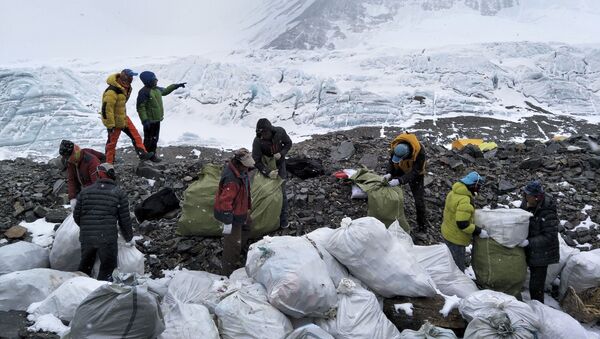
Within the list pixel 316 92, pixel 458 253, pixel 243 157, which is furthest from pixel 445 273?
pixel 316 92

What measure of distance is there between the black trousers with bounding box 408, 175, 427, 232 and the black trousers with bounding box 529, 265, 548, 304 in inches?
52.3

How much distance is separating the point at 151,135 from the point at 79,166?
2.49 metres

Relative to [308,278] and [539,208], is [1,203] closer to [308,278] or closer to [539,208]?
[308,278]

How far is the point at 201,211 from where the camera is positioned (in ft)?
15.3

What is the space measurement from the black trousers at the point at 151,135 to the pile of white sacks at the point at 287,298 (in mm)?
3015

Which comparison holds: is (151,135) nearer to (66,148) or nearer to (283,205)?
(66,148)

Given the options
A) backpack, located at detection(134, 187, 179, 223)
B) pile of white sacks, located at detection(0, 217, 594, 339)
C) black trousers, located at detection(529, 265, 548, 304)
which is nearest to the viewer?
pile of white sacks, located at detection(0, 217, 594, 339)

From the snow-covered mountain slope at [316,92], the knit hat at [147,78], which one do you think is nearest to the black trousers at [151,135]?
the knit hat at [147,78]

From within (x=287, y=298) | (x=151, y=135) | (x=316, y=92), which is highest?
(x=151, y=135)

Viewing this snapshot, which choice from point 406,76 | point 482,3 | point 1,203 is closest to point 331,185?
point 1,203

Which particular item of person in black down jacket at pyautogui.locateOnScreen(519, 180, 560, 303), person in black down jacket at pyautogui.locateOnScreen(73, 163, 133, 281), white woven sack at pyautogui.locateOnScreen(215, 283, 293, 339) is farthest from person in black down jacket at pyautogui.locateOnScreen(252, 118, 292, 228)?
person in black down jacket at pyautogui.locateOnScreen(519, 180, 560, 303)

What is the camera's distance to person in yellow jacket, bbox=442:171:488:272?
400 centimetres

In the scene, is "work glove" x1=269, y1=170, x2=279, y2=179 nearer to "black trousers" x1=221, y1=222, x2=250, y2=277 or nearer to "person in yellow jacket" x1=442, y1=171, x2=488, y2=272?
"black trousers" x1=221, y1=222, x2=250, y2=277

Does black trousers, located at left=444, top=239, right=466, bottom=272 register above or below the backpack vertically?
below
